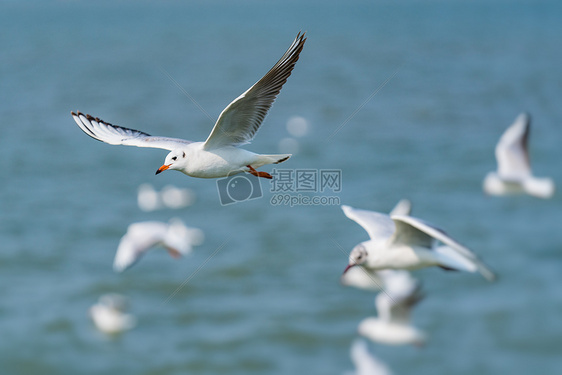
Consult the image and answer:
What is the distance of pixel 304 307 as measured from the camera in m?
26.4

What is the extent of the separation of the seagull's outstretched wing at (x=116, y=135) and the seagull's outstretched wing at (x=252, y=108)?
444 millimetres

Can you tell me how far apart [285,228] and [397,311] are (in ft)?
66.7

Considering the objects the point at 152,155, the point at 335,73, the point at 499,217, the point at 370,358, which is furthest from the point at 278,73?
the point at 335,73

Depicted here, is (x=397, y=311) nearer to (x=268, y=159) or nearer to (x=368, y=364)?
(x=368, y=364)

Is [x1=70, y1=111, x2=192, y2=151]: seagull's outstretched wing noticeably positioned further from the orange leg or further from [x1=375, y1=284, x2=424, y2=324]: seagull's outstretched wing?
[x1=375, y1=284, x2=424, y2=324]: seagull's outstretched wing

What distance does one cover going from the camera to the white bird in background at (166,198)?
29516 millimetres

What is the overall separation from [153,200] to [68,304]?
5.68 metres

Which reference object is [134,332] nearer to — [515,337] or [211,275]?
[211,275]

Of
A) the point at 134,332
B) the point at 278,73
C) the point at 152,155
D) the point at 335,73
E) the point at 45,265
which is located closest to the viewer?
the point at 278,73

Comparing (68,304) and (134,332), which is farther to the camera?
(68,304)

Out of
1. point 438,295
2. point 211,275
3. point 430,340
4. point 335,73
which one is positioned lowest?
point 430,340

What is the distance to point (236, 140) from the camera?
17.7 ft

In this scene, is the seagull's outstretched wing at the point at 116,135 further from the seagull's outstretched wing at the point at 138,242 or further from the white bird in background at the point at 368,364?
the white bird in background at the point at 368,364

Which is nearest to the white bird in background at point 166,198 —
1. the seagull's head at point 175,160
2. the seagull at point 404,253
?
the seagull at point 404,253
